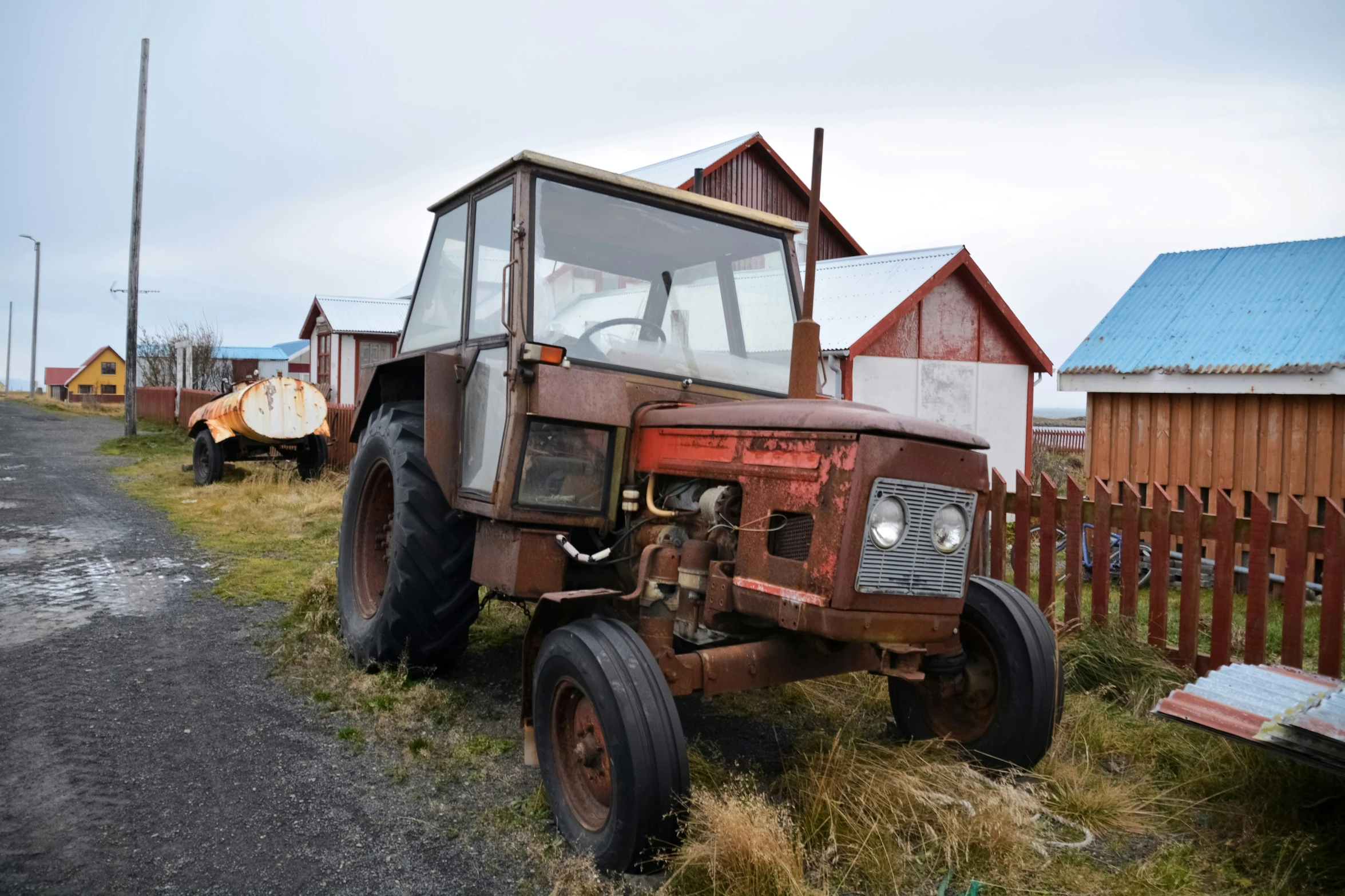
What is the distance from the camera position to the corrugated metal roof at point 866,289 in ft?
37.6

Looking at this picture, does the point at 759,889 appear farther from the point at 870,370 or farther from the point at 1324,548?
the point at 870,370

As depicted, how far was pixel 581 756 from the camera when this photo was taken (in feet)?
10.3

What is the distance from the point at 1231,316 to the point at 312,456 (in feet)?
36.3

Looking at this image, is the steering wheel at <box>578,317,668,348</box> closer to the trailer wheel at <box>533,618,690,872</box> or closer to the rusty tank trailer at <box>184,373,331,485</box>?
the trailer wheel at <box>533,618,690,872</box>

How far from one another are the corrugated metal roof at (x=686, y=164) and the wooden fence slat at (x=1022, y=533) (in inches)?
470

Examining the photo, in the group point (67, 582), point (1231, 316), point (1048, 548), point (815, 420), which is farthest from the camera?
point (1231, 316)

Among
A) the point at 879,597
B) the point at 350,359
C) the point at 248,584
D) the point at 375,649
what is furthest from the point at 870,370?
the point at 350,359

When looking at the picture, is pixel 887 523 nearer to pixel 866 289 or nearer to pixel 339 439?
pixel 866 289

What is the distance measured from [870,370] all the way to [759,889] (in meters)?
9.44

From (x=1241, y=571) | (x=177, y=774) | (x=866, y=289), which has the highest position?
(x=866, y=289)

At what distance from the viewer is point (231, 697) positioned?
449 centimetres

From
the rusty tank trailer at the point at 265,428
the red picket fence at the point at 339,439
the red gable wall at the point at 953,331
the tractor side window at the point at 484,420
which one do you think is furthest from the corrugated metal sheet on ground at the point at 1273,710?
the red picket fence at the point at 339,439

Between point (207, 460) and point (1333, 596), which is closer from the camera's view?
point (1333, 596)

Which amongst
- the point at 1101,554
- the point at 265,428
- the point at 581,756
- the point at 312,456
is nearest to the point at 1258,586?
the point at 1101,554
